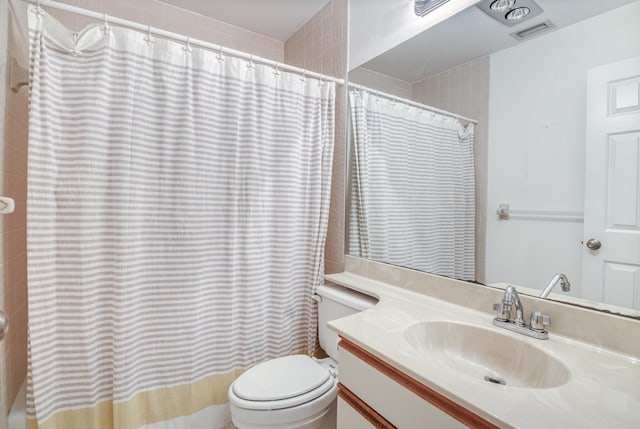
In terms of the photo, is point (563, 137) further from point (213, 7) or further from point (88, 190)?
point (213, 7)

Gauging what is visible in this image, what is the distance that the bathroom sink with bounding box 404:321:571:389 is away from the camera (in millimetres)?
801

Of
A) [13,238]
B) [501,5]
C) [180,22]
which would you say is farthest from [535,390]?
[180,22]

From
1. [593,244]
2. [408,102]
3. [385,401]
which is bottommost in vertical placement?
[385,401]

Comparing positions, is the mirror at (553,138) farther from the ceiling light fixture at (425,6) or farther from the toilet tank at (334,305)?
the toilet tank at (334,305)

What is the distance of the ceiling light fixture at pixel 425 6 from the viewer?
127 centimetres

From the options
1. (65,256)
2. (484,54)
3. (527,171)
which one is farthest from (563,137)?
(65,256)

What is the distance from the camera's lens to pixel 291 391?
1.18 metres

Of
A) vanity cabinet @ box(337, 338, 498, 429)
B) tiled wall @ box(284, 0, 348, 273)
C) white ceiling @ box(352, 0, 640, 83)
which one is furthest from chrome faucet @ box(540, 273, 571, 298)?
tiled wall @ box(284, 0, 348, 273)

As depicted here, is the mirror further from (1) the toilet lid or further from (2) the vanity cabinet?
(1) the toilet lid

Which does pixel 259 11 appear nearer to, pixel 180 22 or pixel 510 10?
pixel 180 22

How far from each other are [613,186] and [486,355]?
617 mm

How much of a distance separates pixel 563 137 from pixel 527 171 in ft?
0.46

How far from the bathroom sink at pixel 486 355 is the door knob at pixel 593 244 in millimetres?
352

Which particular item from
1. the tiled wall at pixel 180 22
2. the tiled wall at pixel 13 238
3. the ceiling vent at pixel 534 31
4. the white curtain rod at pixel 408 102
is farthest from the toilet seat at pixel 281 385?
the tiled wall at pixel 180 22
